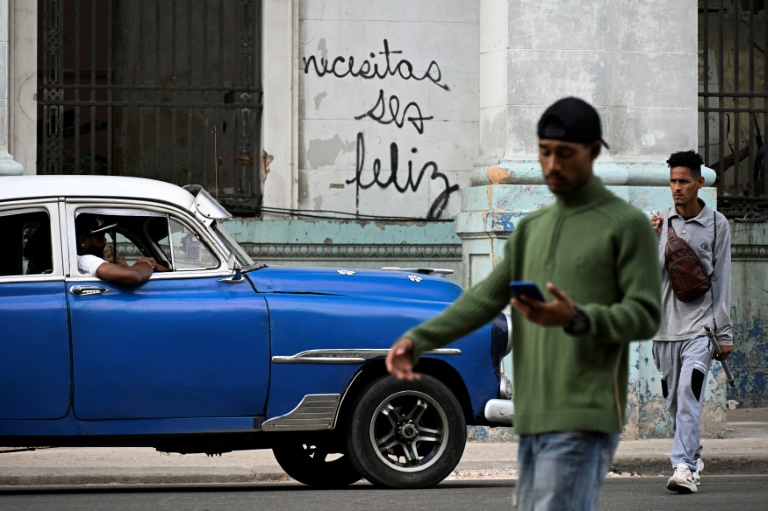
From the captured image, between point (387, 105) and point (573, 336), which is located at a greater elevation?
point (387, 105)

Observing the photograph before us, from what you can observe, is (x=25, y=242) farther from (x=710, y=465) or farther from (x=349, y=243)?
(x=349, y=243)

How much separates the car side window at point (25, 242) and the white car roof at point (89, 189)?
117 mm

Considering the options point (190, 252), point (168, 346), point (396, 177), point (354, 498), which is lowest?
point (354, 498)

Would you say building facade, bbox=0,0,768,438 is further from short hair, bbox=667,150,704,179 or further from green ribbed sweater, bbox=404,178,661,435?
green ribbed sweater, bbox=404,178,661,435

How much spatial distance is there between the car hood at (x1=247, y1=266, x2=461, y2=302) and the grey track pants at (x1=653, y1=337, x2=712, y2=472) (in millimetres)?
1364

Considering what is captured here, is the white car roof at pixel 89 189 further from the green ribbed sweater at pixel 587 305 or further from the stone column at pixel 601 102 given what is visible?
the green ribbed sweater at pixel 587 305

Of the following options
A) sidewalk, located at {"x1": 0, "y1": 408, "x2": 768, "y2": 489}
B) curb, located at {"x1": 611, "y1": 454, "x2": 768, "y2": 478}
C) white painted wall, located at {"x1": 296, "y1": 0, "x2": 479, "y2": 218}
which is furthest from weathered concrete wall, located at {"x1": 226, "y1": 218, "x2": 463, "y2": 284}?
curb, located at {"x1": 611, "y1": 454, "x2": 768, "y2": 478}

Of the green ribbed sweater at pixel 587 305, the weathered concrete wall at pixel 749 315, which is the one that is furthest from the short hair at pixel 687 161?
the weathered concrete wall at pixel 749 315

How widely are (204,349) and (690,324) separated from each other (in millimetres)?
2735

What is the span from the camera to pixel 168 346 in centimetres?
830

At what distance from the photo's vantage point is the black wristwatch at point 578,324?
3.98 metres

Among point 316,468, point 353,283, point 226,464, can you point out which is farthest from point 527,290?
point 226,464

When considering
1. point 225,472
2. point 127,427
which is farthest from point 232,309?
point 225,472

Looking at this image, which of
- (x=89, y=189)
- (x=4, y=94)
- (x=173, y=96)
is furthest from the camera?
(x=173, y=96)
